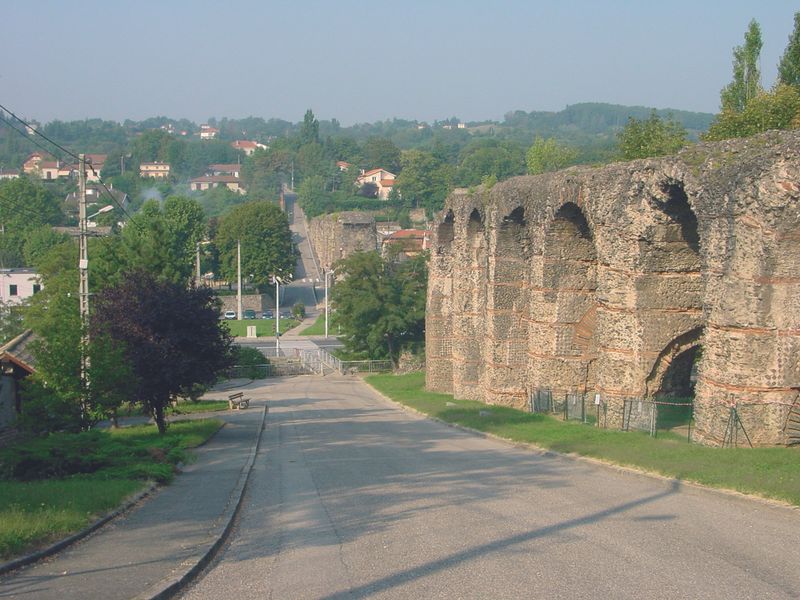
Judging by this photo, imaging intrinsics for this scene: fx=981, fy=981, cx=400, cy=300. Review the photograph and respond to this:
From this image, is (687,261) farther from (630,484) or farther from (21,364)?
(21,364)

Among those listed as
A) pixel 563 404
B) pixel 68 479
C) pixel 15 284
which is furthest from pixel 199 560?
pixel 15 284

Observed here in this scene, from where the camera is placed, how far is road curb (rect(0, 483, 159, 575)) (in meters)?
9.74

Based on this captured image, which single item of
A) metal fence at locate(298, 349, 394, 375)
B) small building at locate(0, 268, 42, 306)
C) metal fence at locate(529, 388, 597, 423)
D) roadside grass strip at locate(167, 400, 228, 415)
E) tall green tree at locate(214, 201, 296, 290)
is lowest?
roadside grass strip at locate(167, 400, 228, 415)

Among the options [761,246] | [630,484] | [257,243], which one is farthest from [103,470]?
[257,243]

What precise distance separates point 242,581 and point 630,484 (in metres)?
7.92

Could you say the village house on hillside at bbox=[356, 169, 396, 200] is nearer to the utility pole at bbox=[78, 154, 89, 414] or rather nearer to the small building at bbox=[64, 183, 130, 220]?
the small building at bbox=[64, 183, 130, 220]

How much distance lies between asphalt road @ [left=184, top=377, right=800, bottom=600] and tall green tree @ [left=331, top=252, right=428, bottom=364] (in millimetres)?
33892

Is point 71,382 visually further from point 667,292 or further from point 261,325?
point 261,325

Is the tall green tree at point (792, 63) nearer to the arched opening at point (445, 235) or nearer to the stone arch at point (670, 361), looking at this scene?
the arched opening at point (445, 235)

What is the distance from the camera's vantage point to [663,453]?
18.1 metres

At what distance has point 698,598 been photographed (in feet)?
29.2

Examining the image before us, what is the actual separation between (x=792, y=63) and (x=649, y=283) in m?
24.6

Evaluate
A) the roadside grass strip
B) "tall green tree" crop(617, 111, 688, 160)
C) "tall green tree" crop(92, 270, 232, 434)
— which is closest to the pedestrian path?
"tall green tree" crop(92, 270, 232, 434)

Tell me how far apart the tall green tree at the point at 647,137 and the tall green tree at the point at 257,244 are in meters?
45.6
